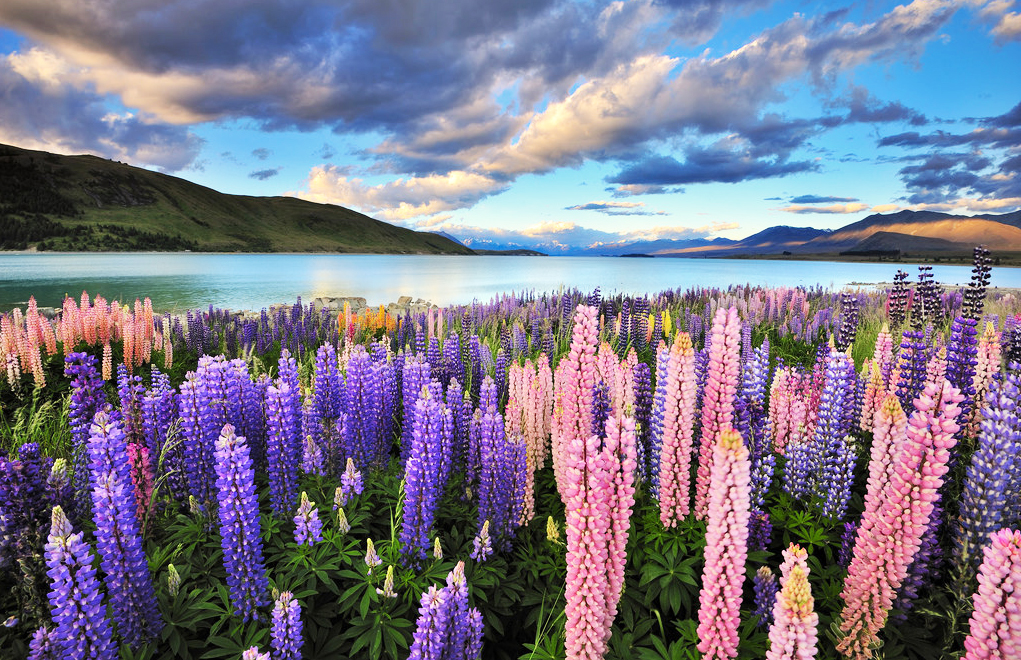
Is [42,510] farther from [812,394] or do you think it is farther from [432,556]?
[812,394]

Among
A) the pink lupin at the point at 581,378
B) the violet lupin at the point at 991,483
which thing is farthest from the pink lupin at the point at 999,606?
the pink lupin at the point at 581,378

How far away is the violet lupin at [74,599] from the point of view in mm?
2332

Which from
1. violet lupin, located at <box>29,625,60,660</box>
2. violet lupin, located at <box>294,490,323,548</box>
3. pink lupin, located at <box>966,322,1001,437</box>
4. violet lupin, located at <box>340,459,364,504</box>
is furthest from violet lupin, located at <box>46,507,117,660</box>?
pink lupin, located at <box>966,322,1001,437</box>

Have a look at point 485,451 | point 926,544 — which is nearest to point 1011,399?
point 926,544

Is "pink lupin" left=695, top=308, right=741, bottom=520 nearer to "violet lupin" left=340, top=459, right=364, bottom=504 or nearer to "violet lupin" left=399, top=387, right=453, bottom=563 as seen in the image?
"violet lupin" left=399, top=387, right=453, bottom=563

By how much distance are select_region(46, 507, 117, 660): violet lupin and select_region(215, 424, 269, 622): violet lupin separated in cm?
61

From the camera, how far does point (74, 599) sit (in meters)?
2.38

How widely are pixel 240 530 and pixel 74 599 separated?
2.53ft

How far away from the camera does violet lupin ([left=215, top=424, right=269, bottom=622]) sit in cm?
285

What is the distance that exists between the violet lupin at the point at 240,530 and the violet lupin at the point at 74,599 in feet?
1.99

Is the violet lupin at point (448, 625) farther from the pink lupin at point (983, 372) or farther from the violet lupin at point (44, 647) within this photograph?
the pink lupin at point (983, 372)

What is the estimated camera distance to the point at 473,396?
707cm

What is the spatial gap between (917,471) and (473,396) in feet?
17.9

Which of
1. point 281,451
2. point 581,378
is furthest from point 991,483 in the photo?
point 281,451
